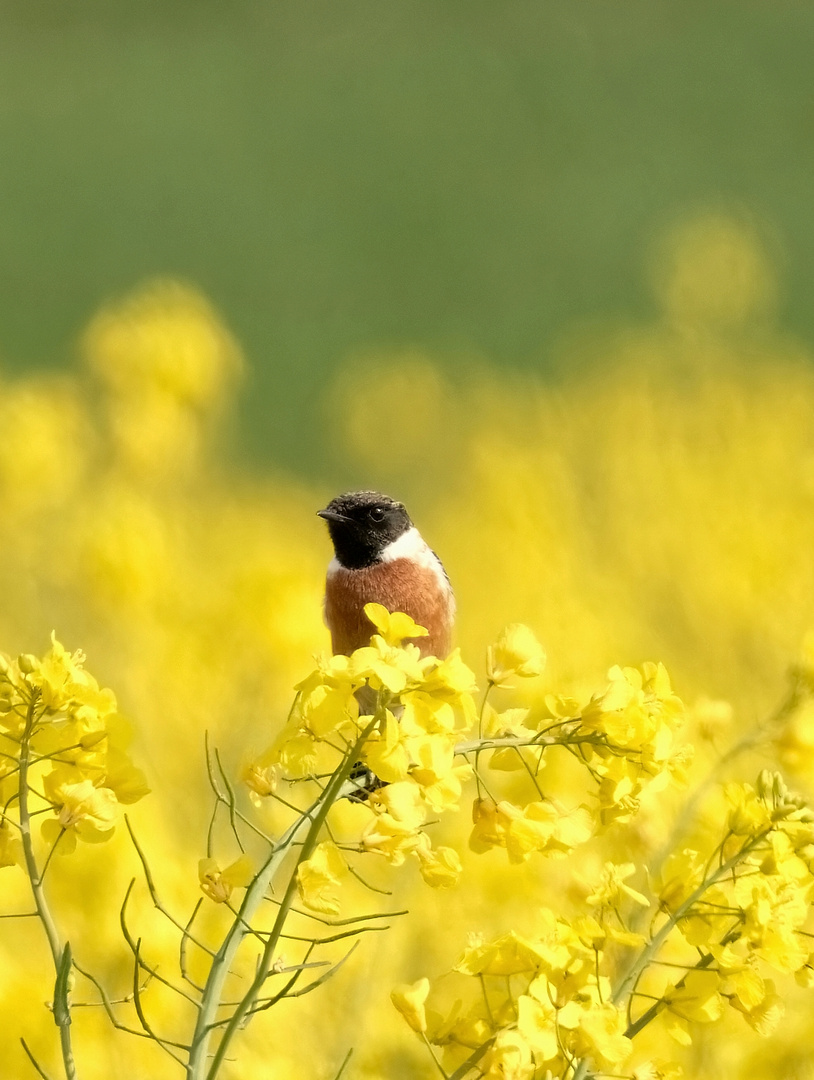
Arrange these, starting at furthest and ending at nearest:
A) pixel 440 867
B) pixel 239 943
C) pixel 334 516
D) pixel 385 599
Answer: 1. pixel 334 516
2. pixel 385 599
3. pixel 440 867
4. pixel 239 943

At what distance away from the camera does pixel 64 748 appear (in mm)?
1582

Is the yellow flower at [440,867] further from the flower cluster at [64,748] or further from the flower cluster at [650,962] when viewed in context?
the flower cluster at [64,748]

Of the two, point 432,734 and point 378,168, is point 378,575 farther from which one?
point 378,168

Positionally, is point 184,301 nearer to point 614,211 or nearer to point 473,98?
point 614,211

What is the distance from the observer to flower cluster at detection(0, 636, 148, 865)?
1537 mm

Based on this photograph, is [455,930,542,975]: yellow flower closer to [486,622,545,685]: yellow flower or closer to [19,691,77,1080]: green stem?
[486,622,545,685]: yellow flower

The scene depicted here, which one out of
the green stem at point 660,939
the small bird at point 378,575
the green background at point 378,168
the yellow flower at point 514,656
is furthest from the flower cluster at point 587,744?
the green background at point 378,168

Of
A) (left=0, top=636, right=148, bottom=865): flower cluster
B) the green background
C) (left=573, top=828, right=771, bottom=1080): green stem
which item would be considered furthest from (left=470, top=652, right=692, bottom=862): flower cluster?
the green background

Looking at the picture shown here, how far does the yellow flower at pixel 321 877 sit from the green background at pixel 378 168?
8.84m

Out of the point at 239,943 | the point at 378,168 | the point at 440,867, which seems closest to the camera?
the point at 239,943

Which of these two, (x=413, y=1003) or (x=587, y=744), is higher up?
(x=587, y=744)

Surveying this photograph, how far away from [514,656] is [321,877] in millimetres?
337

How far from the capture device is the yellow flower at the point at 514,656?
1.67m

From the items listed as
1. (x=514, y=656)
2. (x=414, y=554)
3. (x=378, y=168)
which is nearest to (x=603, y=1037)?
(x=514, y=656)
